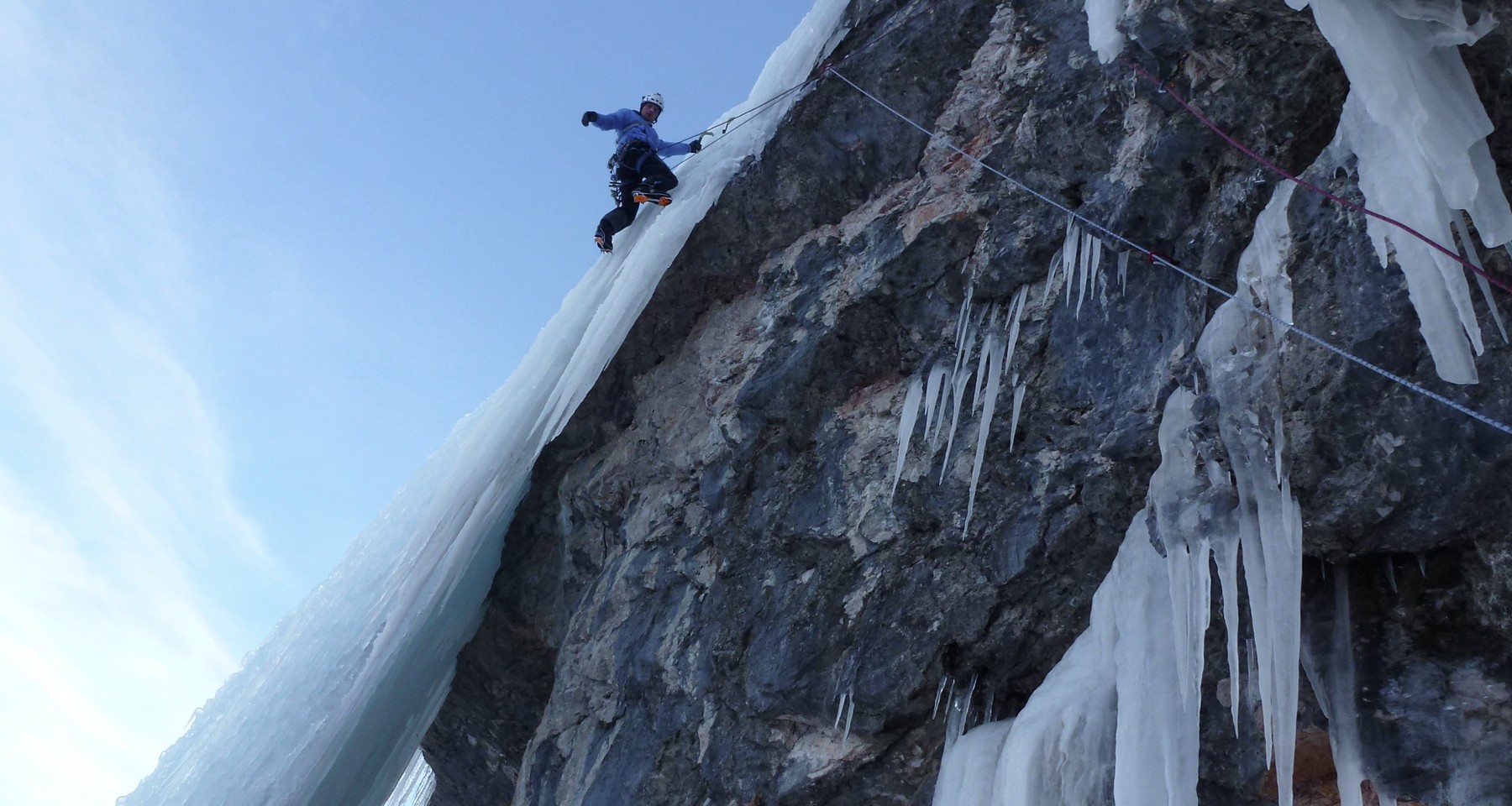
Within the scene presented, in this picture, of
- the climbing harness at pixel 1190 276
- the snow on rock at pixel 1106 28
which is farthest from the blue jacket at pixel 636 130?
the snow on rock at pixel 1106 28

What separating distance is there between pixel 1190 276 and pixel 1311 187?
0.61m

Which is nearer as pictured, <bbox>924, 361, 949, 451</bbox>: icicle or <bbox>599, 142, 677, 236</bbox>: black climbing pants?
<bbox>924, 361, 949, 451</bbox>: icicle

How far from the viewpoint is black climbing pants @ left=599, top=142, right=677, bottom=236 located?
7711mm

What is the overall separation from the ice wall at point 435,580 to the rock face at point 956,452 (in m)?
0.31

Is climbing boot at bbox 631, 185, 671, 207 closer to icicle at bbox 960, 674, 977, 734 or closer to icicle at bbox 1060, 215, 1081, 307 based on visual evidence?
icicle at bbox 1060, 215, 1081, 307

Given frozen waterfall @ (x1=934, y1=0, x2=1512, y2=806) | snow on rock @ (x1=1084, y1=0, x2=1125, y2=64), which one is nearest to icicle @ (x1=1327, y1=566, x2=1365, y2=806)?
frozen waterfall @ (x1=934, y1=0, x2=1512, y2=806)

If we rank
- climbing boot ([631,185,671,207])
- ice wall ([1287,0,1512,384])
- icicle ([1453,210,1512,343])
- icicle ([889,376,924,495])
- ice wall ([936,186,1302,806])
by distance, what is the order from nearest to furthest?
ice wall ([1287,0,1512,384]) < icicle ([1453,210,1512,343]) < ice wall ([936,186,1302,806]) < icicle ([889,376,924,495]) < climbing boot ([631,185,671,207])

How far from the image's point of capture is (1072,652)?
489 cm

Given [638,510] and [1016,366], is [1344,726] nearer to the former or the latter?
[1016,366]

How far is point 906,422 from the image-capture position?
19.1ft

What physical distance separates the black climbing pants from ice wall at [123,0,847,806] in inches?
6.5

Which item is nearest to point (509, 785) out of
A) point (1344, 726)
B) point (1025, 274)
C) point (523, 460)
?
point (523, 460)

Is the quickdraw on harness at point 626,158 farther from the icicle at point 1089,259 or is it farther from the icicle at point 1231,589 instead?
the icicle at point 1231,589

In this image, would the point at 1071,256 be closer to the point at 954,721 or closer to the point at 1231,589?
the point at 1231,589
